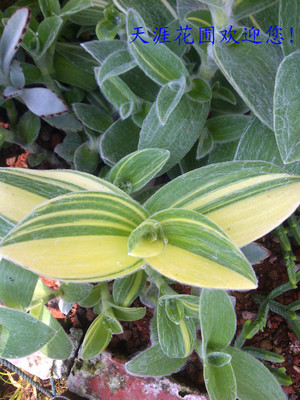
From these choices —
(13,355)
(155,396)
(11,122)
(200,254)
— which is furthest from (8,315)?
(11,122)

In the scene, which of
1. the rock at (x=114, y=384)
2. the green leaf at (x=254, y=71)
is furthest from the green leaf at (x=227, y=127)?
the rock at (x=114, y=384)

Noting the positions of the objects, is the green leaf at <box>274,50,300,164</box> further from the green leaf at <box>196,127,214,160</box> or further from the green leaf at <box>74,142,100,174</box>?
the green leaf at <box>74,142,100,174</box>

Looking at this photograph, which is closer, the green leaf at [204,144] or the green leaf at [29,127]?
the green leaf at [204,144]

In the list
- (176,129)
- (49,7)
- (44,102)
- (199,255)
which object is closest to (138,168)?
(176,129)

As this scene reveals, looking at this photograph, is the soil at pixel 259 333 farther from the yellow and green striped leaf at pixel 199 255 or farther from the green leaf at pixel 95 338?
the yellow and green striped leaf at pixel 199 255

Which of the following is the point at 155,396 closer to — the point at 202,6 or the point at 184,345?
the point at 184,345

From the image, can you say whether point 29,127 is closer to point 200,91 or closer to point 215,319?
point 200,91
